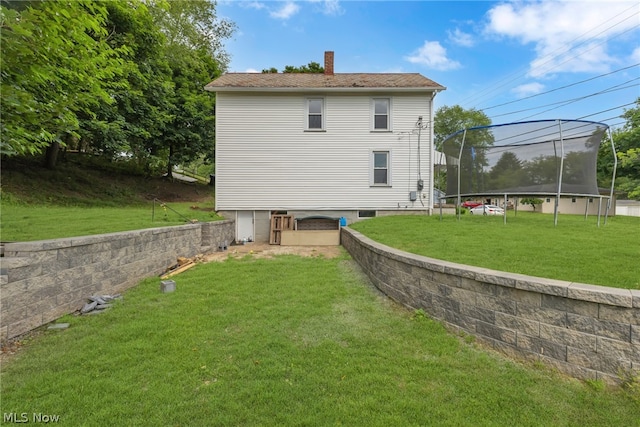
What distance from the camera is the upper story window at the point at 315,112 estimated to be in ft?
37.9

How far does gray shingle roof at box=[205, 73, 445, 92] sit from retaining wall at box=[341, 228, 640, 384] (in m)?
9.59

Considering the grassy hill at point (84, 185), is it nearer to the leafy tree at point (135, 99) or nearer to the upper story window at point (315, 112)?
the leafy tree at point (135, 99)

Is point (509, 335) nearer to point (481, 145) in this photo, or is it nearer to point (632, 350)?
point (632, 350)

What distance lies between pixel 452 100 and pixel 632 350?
43.4 meters

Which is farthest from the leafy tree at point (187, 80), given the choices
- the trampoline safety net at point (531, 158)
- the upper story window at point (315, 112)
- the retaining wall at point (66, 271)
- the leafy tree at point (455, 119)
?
the leafy tree at point (455, 119)

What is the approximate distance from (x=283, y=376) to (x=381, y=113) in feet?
36.4

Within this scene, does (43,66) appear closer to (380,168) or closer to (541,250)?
(541,250)

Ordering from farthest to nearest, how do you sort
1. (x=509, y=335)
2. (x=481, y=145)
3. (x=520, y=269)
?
(x=481, y=145)
(x=520, y=269)
(x=509, y=335)

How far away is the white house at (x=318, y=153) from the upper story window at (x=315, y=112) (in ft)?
0.13

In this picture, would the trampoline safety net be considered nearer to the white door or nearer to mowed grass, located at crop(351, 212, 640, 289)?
mowed grass, located at crop(351, 212, 640, 289)

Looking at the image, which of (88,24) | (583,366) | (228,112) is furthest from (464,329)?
(228,112)

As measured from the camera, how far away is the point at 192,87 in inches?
787

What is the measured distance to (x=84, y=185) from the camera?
562 inches

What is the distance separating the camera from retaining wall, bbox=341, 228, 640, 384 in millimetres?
2160
